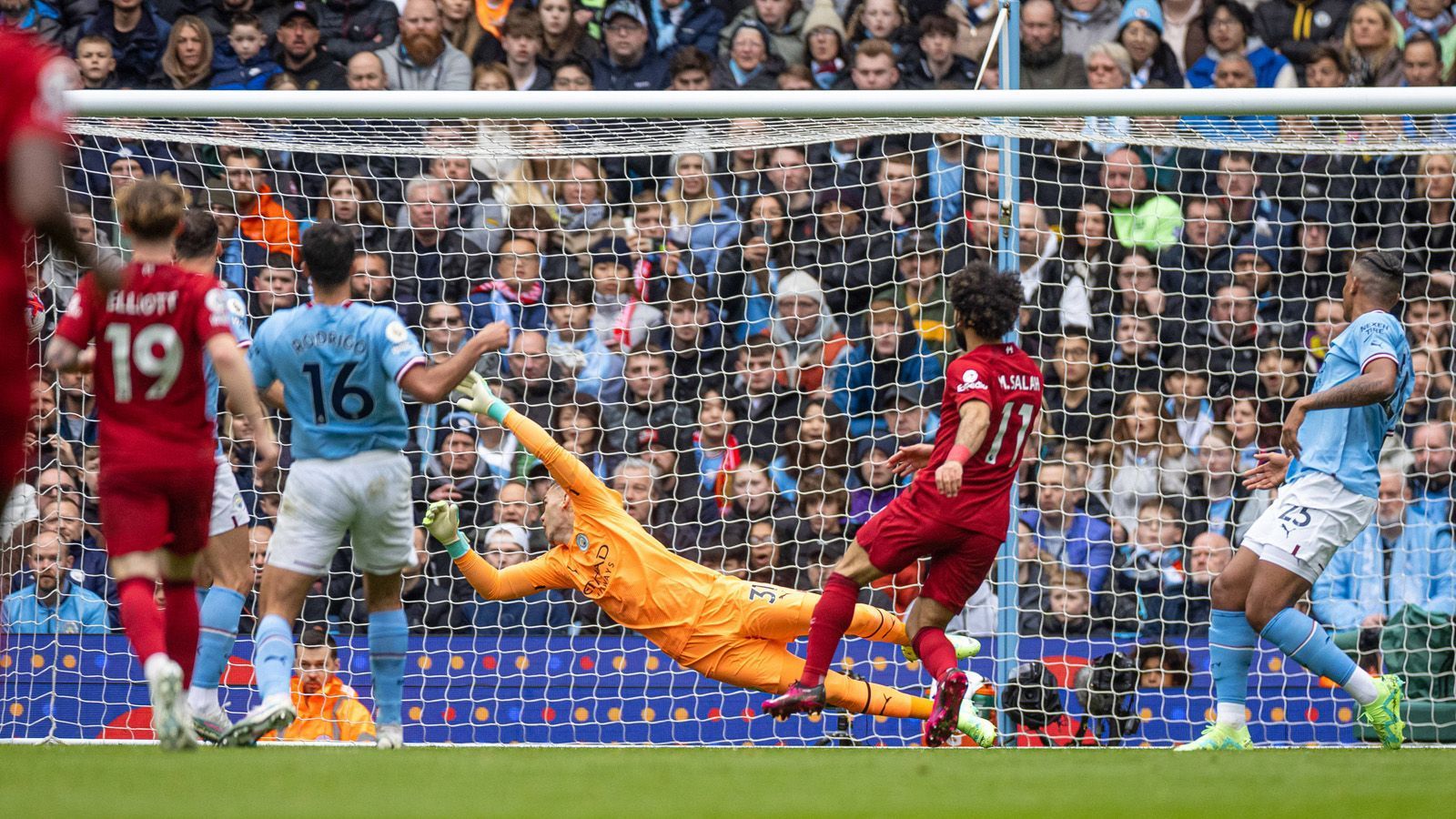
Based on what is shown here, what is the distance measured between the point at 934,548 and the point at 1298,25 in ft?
19.1

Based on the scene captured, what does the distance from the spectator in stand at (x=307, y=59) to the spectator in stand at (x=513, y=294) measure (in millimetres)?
1844

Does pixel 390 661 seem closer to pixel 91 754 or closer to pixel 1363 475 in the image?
pixel 91 754

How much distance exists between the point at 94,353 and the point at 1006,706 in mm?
4524

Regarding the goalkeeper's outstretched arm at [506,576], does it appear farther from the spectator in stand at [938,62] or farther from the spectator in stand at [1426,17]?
the spectator in stand at [1426,17]

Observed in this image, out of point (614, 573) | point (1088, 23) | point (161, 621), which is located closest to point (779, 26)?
point (1088, 23)

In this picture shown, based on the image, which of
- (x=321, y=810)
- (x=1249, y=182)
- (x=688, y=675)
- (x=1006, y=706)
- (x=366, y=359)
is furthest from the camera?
(x=1249, y=182)

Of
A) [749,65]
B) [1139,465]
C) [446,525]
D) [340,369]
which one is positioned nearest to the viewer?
[340,369]

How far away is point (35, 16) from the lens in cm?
998

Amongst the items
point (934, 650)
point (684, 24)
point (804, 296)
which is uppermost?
point (684, 24)

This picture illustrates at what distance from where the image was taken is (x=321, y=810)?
11.6ft

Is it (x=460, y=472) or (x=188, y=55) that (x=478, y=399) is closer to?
(x=460, y=472)

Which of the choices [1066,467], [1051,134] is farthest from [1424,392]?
[1051,134]

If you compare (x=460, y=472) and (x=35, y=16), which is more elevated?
(x=35, y=16)

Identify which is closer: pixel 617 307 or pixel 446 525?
pixel 446 525
